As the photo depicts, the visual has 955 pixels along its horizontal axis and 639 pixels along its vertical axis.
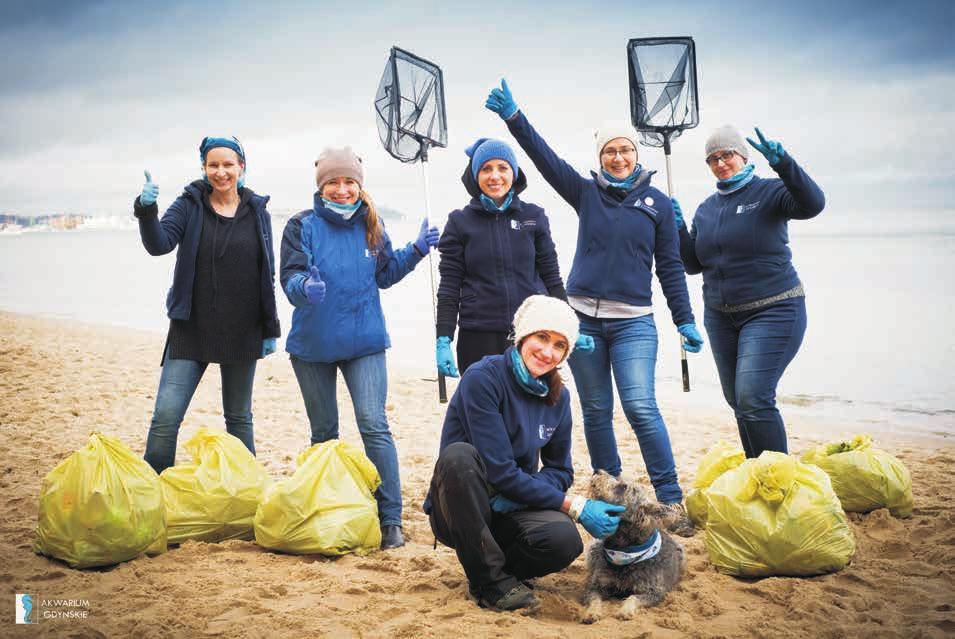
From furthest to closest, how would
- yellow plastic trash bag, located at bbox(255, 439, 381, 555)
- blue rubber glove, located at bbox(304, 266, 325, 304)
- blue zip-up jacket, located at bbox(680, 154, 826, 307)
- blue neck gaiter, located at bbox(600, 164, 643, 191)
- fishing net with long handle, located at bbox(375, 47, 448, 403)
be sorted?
fishing net with long handle, located at bbox(375, 47, 448, 403), blue neck gaiter, located at bbox(600, 164, 643, 191), blue zip-up jacket, located at bbox(680, 154, 826, 307), blue rubber glove, located at bbox(304, 266, 325, 304), yellow plastic trash bag, located at bbox(255, 439, 381, 555)

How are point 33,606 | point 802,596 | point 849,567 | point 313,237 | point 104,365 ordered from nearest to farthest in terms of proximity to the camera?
point 33,606, point 802,596, point 849,567, point 313,237, point 104,365

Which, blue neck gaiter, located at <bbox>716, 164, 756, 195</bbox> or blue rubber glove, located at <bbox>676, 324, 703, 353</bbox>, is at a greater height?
blue neck gaiter, located at <bbox>716, 164, 756, 195</bbox>

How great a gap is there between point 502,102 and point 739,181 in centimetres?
139

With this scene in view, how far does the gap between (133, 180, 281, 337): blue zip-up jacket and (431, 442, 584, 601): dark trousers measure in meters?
1.50

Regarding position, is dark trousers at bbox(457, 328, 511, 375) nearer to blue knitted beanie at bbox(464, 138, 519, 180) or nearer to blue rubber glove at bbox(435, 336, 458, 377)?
blue rubber glove at bbox(435, 336, 458, 377)

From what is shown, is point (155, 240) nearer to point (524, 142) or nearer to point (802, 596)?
point (524, 142)

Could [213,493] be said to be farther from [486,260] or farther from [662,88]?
[662,88]

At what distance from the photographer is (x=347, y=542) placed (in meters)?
3.45

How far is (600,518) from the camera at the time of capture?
2.79 meters

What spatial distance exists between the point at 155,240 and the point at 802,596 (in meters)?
3.27

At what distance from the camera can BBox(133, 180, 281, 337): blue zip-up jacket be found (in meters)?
3.54

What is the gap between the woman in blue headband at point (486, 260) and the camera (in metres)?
3.84

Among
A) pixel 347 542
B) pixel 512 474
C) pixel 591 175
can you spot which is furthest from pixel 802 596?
pixel 591 175

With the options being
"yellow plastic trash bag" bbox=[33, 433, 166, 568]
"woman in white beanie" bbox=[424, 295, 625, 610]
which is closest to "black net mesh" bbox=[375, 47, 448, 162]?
"woman in white beanie" bbox=[424, 295, 625, 610]
